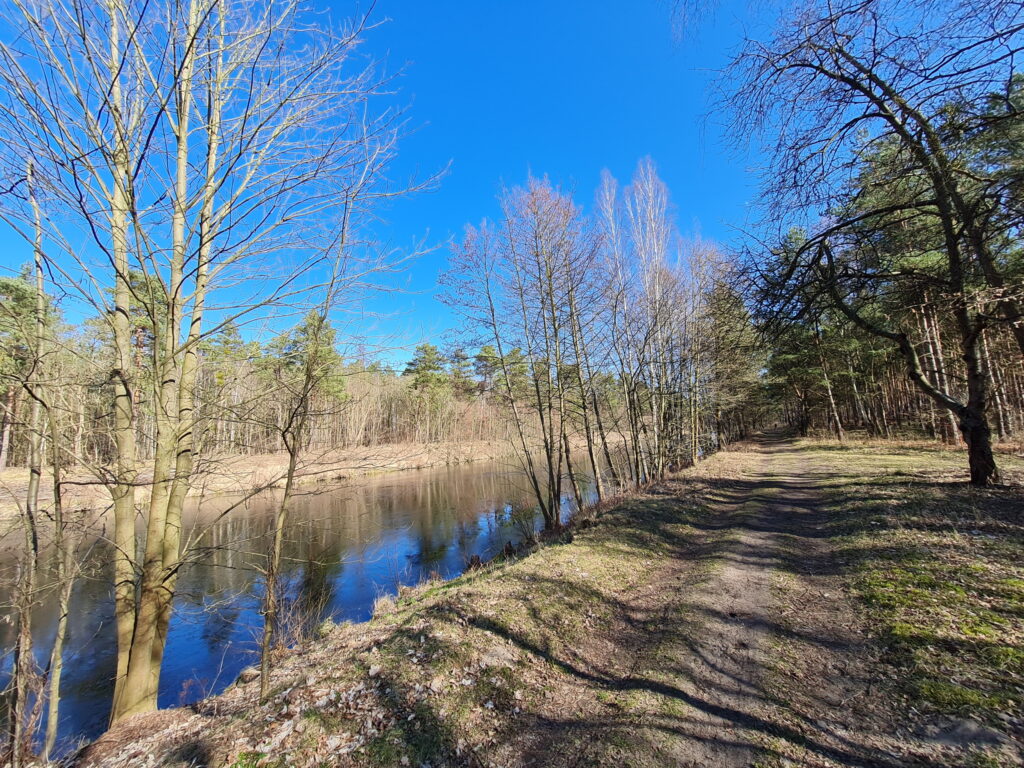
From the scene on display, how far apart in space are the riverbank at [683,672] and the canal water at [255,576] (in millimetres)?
1113

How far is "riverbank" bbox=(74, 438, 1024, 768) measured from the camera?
250 centimetres

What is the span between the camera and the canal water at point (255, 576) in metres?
5.73

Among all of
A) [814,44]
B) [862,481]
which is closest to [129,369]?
[814,44]

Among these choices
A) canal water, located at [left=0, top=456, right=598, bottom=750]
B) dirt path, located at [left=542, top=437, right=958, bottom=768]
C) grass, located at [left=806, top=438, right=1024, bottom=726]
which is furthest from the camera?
canal water, located at [left=0, top=456, right=598, bottom=750]

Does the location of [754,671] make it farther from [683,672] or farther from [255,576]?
[255,576]

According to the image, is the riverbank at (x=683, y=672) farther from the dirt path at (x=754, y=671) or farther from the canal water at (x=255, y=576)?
the canal water at (x=255, y=576)

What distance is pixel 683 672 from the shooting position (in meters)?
3.25

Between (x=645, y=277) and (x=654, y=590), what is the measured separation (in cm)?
1131

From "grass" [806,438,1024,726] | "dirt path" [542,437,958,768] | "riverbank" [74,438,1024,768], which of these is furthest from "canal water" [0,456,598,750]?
"grass" [806,438,1024,726]

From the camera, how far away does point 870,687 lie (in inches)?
109

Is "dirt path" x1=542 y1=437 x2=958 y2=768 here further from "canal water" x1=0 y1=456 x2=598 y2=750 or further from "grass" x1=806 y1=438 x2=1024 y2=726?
"canal water" x1=0 y1=456 x2=598 y2=750

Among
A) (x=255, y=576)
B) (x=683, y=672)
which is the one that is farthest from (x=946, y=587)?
(x=255, y=576)

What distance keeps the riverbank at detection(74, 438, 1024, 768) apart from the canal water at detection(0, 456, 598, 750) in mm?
1113

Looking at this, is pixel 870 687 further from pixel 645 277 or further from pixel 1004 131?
pixel 645 277
